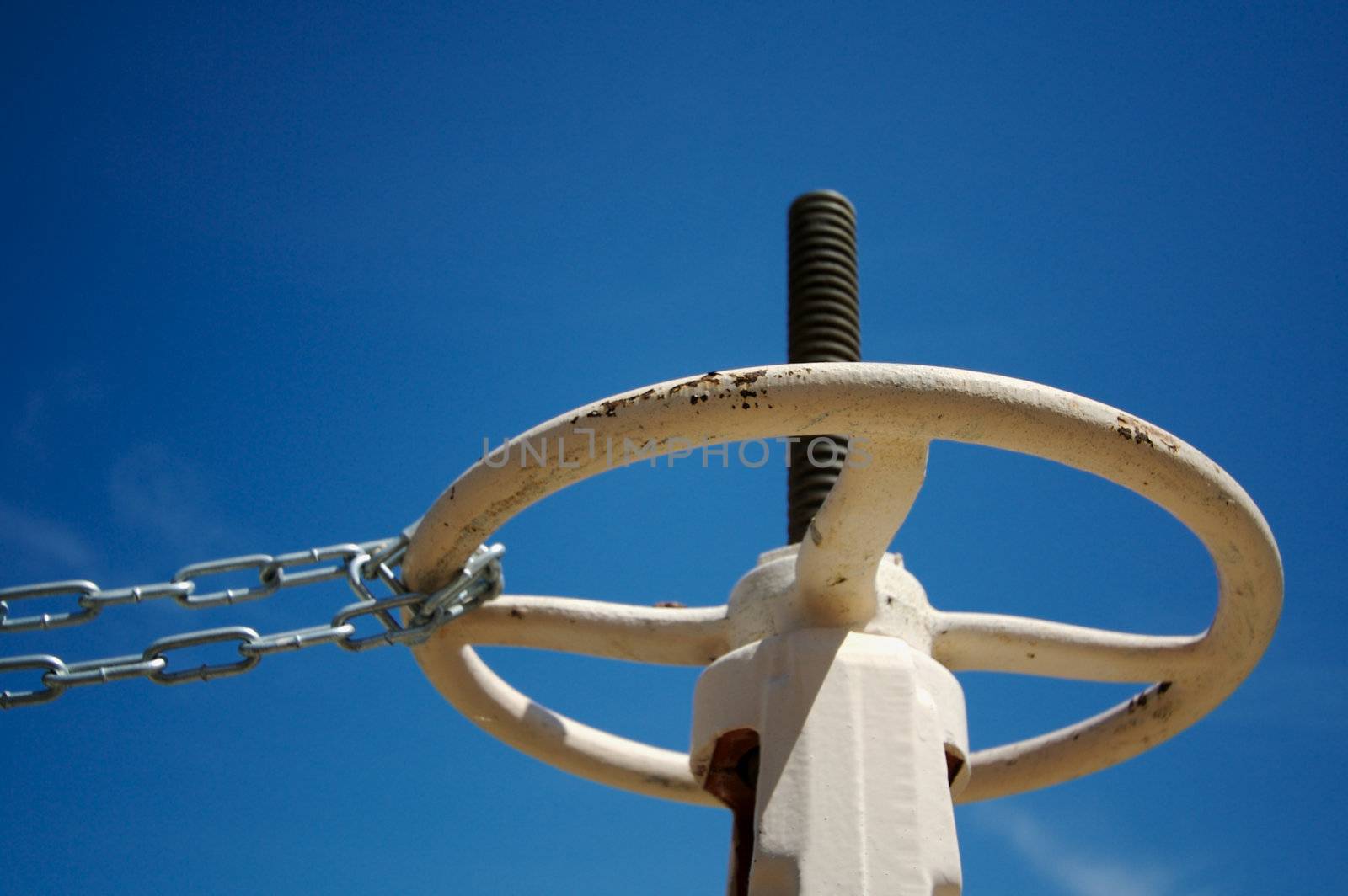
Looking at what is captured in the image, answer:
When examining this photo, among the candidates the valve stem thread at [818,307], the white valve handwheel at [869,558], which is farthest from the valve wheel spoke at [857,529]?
the valve stem thread at [818,307]

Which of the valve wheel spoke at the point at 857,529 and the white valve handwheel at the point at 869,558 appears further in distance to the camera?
the valve wheel spoke at the point at 857,529

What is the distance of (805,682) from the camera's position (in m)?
3.92

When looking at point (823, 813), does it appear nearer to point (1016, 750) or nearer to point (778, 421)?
point (778, 421)

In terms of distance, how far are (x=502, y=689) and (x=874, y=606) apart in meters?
1.54

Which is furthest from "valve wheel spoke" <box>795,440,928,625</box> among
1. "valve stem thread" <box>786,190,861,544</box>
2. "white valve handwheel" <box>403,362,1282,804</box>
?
"valve stem thread" <box>786,190,861,544</box>

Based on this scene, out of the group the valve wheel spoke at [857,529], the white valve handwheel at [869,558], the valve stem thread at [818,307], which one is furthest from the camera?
the valve stem thread at [818,307]

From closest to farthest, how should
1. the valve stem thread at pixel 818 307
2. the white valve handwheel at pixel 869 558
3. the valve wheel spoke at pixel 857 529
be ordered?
1. the white valve handwheel at pixel 869 558
2. the valve wheel spoke at pixel 857 529
3. the valve stem thread at pixel 818 307

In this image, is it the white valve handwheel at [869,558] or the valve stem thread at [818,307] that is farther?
the valve stem thread at [818,307]

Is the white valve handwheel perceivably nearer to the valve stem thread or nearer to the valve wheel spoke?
the valve wheel spoke

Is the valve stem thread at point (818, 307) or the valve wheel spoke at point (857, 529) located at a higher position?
the valve stem thread at point (818, 307)

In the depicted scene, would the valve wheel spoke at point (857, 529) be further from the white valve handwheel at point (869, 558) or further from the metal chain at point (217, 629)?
the metal chain at point (217, 629)

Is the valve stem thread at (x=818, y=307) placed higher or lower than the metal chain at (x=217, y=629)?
higher

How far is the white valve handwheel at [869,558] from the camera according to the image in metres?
3.35

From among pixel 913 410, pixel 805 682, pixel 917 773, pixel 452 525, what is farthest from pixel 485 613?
pixel 913 410
